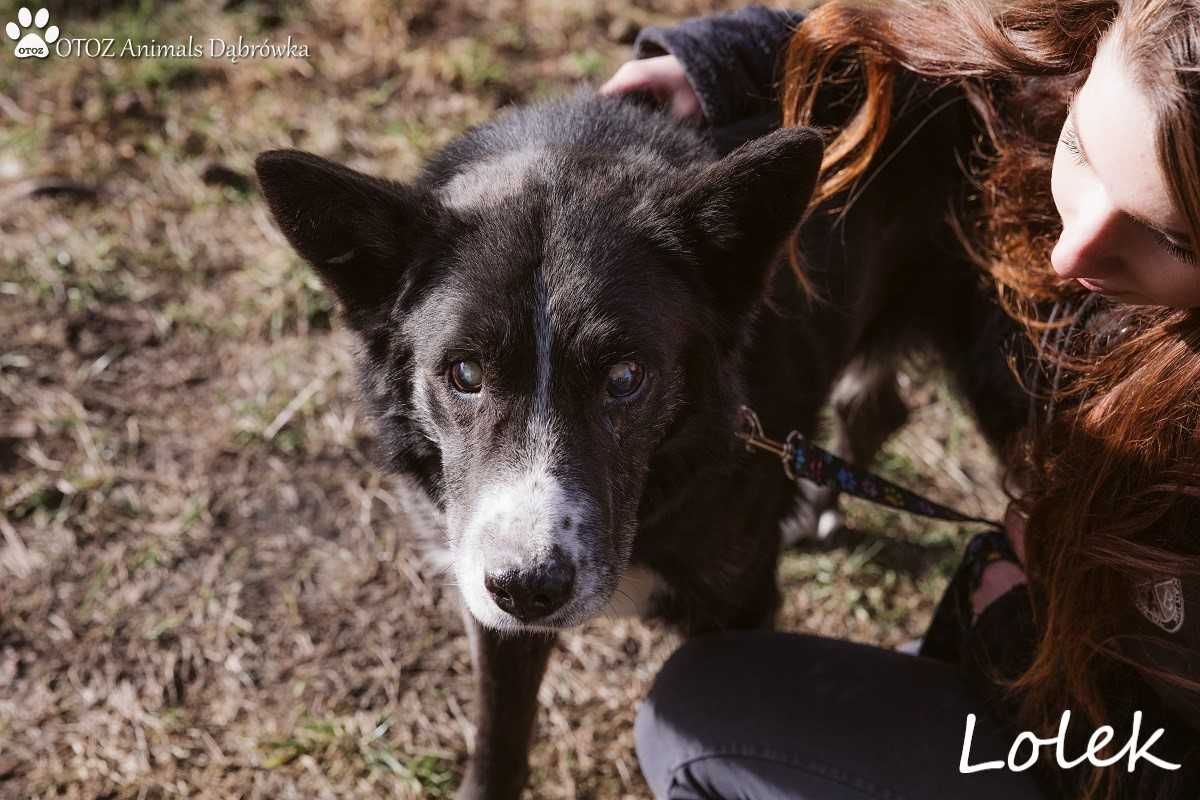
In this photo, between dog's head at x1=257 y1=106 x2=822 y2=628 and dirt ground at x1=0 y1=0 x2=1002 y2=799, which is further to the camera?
dirt ground at x1=0 y1=0 x2=1002 y2=799

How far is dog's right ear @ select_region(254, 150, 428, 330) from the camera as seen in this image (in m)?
2.03

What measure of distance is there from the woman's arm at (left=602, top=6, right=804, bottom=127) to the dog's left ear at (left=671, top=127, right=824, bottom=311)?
0.51 m

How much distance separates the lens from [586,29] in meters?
5.21

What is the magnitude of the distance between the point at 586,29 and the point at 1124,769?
4160mm

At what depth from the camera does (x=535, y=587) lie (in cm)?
190

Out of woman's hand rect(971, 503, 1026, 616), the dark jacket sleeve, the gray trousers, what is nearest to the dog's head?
the dark jacket sleeve

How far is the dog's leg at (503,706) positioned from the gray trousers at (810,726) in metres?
0.31

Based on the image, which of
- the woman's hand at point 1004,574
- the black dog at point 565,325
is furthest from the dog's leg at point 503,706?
the woman's hand at point 1004,574

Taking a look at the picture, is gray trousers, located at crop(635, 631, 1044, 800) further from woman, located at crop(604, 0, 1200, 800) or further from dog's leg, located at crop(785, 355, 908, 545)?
dog's leg, located at crop(785, 355, 908, 545)

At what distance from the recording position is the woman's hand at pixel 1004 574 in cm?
263

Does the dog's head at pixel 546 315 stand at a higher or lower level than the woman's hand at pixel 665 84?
lower

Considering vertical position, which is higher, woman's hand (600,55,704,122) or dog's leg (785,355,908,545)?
woman's hand (600,55,704,122)

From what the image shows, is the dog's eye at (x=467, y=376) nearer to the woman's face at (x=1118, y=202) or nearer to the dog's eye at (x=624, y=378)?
the dog's eye at (x=624, y=378)

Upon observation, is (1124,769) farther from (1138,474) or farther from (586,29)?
(586,29)
